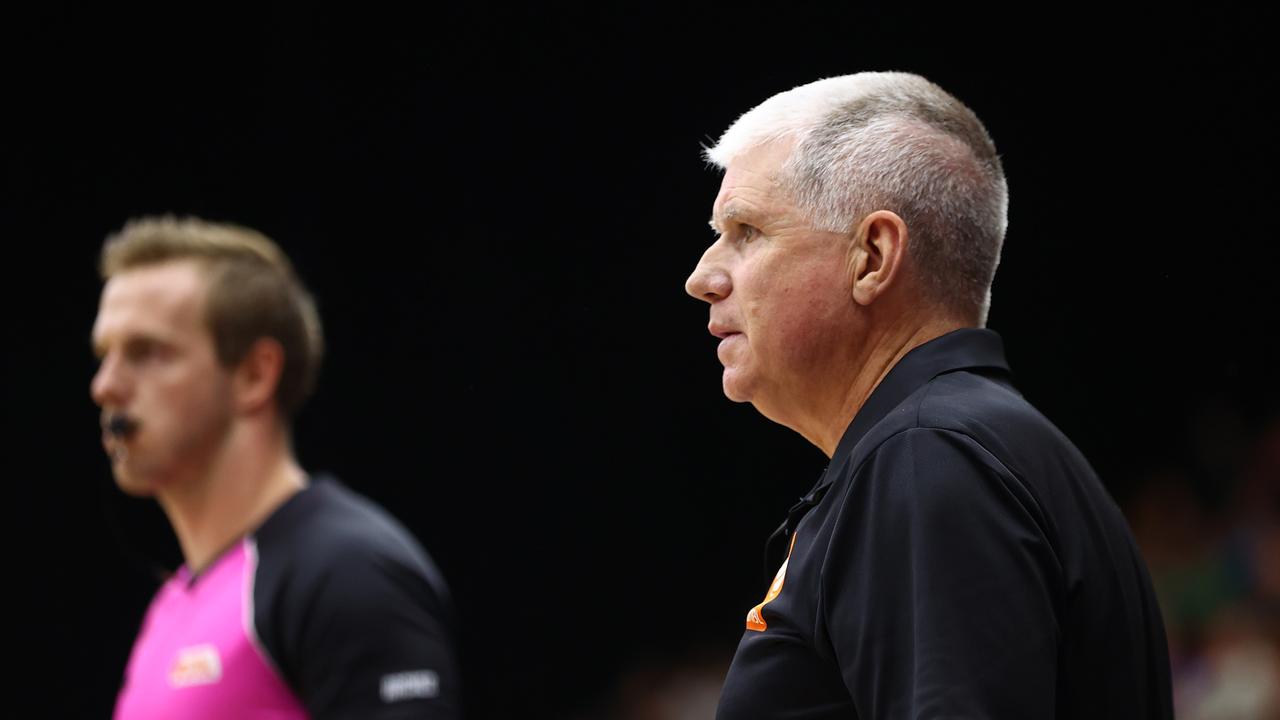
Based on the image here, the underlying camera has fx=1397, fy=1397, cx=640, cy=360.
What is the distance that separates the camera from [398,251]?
4254mm

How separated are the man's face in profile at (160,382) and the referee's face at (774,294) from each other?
1.40 meters

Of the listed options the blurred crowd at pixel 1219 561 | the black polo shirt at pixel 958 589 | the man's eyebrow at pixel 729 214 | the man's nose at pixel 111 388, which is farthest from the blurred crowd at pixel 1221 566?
the man's nose at pixel 111 388

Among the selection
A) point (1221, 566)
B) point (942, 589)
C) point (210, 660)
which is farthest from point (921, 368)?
point (1221, 566)

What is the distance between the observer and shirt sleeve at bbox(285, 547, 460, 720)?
2156mm

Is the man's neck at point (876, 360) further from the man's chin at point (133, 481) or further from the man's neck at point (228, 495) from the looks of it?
the man's chin at point (133, 481)

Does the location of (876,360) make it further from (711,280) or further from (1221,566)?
(1221,566)

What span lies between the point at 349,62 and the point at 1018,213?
2.22 meters

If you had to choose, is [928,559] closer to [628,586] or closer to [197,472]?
[197,472]

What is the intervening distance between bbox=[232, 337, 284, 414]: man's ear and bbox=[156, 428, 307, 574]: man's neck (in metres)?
0.06

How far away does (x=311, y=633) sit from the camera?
222 cm

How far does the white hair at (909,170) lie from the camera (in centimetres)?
134

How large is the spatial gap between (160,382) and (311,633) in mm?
630

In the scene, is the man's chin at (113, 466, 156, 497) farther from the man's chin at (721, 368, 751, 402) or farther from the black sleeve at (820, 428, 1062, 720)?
the black sleeve at (820, 428, 1062, 720)

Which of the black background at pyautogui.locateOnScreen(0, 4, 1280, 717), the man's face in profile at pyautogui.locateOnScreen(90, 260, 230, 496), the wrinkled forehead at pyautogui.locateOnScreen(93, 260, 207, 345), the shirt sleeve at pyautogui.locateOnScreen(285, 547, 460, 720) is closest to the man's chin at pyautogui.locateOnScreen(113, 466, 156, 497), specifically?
the man's face in profile at pyautogui.locateOnScreen(90, 260, 230, 496)
